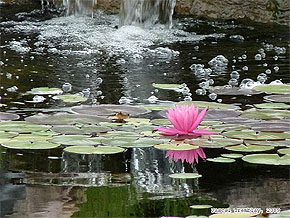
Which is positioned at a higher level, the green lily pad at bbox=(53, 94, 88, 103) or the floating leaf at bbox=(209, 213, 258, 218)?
the green lily pad at bbox=(53, 94, 88, 103)

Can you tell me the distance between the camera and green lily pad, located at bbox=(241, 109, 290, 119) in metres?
3.53

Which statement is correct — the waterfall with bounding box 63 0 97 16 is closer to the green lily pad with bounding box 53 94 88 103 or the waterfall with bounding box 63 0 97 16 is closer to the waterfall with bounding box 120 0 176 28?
the waterfall with bounding box 120 0 176 28

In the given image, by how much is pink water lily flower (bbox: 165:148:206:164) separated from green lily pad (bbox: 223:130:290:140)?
278mm

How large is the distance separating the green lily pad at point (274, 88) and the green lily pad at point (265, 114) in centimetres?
65

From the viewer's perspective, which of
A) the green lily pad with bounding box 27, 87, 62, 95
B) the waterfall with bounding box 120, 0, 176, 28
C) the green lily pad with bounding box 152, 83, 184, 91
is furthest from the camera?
the waterfall with bounding box 120, 0, 176, 28

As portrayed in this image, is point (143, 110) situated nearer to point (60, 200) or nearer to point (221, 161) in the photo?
point (221, 161)

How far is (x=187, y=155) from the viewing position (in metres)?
2.79

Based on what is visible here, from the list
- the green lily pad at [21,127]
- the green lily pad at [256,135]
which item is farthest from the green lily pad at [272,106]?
the green lily pad at [21,127]

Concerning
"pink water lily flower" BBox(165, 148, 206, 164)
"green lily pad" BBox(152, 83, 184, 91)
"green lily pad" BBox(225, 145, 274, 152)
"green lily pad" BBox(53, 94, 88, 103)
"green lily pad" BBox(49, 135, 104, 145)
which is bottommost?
"pink water lily flower" BBox(165, 148, 206, 164)

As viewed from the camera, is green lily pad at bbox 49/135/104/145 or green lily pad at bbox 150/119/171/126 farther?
green lily pad at bbox 150/119/171/126

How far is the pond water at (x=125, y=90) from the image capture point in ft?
7.13

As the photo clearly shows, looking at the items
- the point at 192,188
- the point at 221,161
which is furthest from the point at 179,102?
the point at 192,188

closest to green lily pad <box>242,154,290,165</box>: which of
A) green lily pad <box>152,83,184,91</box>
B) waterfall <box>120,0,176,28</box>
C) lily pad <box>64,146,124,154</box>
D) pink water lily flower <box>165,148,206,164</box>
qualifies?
pink water lily flower <box>165,148,206,164</box>

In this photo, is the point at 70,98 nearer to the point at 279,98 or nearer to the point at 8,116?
the point at 8,116
